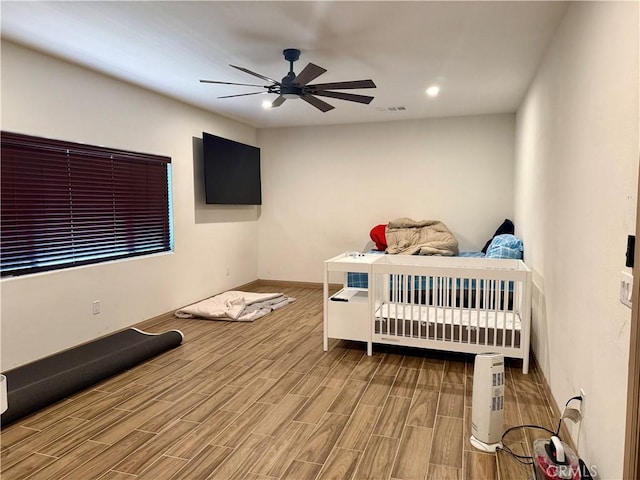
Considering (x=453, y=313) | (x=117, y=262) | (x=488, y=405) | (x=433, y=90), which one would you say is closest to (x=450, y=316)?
(x=453, y=313)

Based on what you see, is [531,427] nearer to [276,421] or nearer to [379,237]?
[276,421]

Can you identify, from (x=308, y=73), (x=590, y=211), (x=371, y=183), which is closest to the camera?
(x=590, y=211)

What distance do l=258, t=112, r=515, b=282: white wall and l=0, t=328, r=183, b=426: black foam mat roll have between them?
311 centimetres

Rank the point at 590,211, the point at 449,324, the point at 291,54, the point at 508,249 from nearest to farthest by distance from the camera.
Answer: the point at 590,211, the point at 291,54, the point at 449,324, the point at 508,249

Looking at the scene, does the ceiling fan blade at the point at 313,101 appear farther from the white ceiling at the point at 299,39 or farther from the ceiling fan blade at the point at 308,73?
the white ceiling at the point at 299,39

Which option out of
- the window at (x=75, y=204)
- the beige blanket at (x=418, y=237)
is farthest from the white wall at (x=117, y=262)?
the beige blanket at (x=418, y=237)

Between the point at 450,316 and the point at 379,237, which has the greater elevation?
the point at 379,237

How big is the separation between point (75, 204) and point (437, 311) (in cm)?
339

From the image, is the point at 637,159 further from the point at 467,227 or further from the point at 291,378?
the point at 467,227

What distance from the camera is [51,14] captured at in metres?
2.68

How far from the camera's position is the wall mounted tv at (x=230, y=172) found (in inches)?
213

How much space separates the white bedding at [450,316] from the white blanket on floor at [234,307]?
6.11 ft

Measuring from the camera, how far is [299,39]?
308 cm

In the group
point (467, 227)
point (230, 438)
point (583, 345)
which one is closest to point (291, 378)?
point (230, 438)
